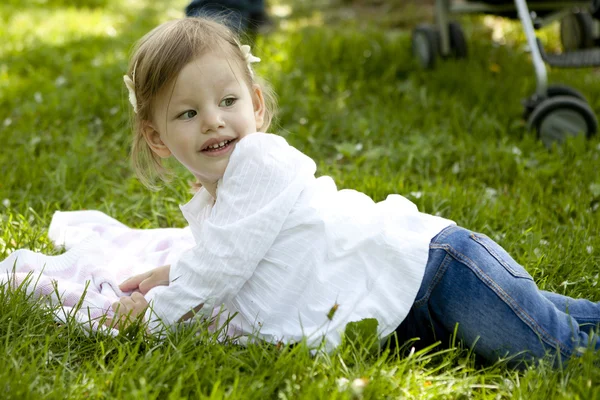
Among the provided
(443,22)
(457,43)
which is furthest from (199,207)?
(457,43)

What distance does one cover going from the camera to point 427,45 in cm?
436

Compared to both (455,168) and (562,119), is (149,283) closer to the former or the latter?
(455,168)

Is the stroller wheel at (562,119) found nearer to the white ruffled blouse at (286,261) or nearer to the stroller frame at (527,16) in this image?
the stroller frame at (527,16)

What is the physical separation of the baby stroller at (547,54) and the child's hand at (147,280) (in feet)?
6.75

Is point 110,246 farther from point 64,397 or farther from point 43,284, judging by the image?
point 64,397

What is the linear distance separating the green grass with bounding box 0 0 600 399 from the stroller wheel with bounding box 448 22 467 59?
0.15 meters

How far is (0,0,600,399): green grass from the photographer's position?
1.63 m

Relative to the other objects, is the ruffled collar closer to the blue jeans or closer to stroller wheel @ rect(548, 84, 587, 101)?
the blue jeans

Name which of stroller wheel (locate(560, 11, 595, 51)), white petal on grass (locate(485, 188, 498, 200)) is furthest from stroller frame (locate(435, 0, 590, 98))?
white petal on grass (locate(485, 188, 498, 200))

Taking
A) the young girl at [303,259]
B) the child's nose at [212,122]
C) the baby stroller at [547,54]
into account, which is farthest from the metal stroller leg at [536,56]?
the child's nose at [212,122]

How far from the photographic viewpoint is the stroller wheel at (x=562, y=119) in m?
3.30

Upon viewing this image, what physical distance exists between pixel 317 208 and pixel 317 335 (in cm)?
35

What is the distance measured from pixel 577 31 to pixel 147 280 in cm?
270

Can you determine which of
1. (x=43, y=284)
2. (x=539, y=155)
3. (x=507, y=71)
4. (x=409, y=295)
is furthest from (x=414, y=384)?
(x=507, y=71)
